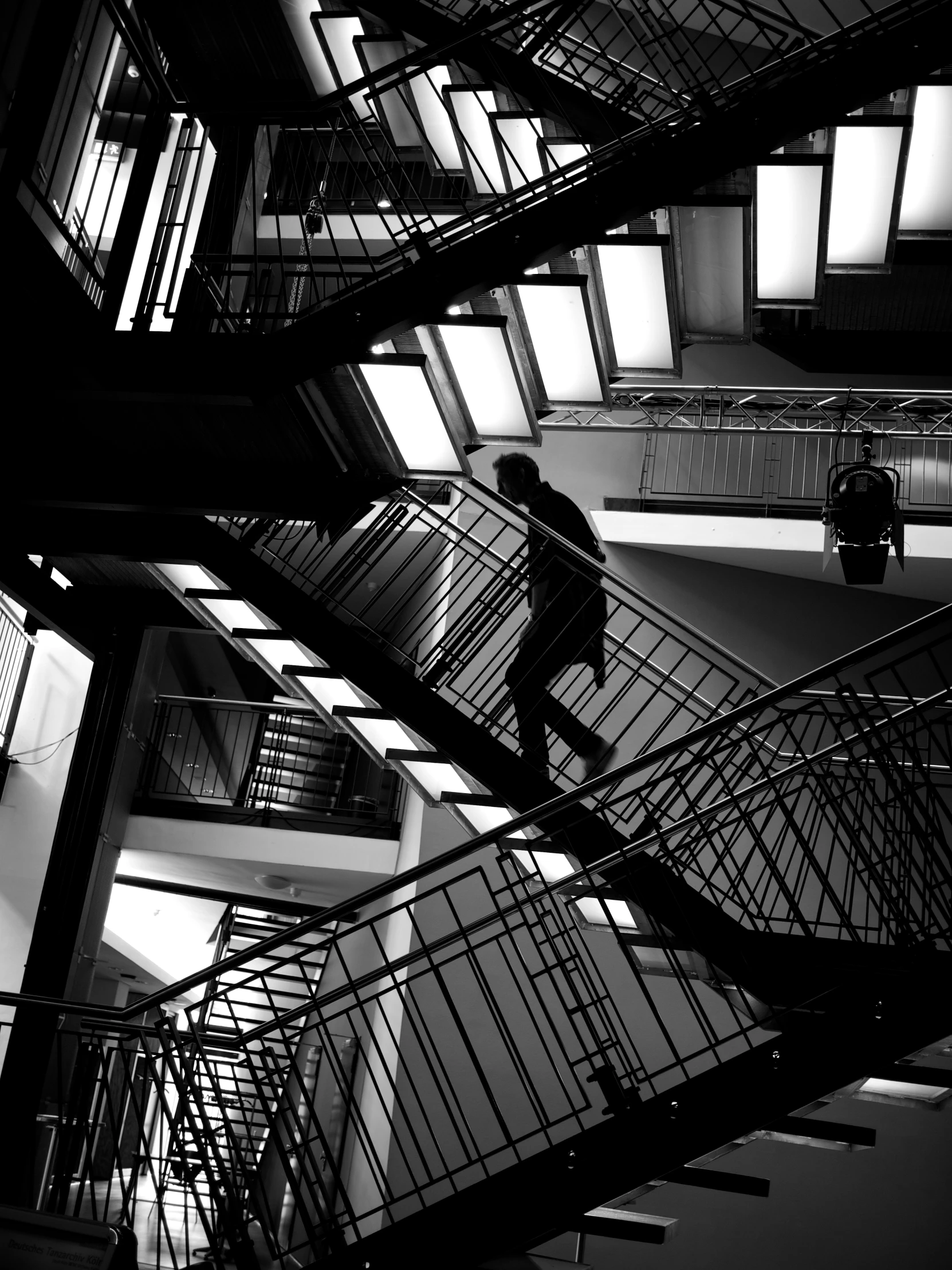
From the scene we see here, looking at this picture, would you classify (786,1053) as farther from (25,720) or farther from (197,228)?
(25,720)

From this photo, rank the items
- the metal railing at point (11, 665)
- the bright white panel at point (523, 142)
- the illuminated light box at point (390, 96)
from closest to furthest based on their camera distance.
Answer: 1. the bright white panel at point (523, 142)
2. the illuminated light box at point (390, 96)
3. the metal railing at point (11, 665)

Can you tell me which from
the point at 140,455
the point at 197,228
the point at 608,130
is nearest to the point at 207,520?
the point at 140,455

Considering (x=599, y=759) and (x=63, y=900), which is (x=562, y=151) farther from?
(x=63, y=900)

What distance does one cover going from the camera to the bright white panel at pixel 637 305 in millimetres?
4547

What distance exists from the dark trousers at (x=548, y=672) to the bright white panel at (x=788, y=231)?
1978 mm

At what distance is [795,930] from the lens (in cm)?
882

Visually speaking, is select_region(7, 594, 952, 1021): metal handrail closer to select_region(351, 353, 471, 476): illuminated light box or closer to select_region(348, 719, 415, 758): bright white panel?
select_region(348, 719, 415, 758): bright white panel

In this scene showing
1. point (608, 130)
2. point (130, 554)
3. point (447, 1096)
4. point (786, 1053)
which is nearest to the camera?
point (786, 1053)

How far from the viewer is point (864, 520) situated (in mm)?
7238

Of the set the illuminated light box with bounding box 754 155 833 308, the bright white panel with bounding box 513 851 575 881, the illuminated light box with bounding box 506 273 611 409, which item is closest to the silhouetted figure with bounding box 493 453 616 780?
the bright white panel with bounding box 513 851 575 881

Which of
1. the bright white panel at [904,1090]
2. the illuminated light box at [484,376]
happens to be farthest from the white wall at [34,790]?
the bright white panel at [904,1090]

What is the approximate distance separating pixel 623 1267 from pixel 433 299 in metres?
7.12

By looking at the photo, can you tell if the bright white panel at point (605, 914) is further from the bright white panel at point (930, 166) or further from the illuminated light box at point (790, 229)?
the bright white panel at point (930, 166)

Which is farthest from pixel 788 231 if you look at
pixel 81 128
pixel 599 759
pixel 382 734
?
pixel 382 734
